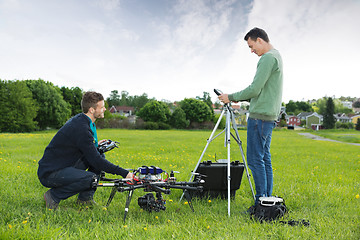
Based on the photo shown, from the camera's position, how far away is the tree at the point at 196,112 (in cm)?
5662

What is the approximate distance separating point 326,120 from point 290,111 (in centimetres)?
6399

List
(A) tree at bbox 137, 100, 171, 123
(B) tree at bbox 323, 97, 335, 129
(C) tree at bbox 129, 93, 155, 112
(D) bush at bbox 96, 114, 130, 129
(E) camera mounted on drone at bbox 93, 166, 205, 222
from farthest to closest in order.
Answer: (C) tree at bbox 129, 93, 155, 112, (B) tree at bbox 323, 97, 335, 129, (A) tree at bbox 137, 100, 171, 123, (D) bush at bbox 96, 114, 130, 129, (E) camera mounted on drone at bbox 93, 166, 205, 222

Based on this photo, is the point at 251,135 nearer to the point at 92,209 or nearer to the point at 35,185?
the point at 92,209

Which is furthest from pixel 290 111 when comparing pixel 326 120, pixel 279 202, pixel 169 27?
pixel 279 202

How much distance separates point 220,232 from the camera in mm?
3252

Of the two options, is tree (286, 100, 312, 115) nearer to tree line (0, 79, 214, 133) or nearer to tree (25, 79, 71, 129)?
tree line (0, 79, 214, 133)

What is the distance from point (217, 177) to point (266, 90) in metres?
1.72

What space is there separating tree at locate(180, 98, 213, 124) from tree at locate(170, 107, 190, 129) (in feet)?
6.70

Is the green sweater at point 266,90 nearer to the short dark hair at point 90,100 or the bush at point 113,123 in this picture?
the short dark hair at point 90,100

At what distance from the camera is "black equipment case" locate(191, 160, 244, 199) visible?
443 centimetres

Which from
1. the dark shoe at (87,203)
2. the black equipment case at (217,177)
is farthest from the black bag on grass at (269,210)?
the dark shoe at (87,203)

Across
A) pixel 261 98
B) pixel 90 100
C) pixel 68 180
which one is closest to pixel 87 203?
pixel 68 180

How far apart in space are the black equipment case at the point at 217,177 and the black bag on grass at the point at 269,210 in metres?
0.79

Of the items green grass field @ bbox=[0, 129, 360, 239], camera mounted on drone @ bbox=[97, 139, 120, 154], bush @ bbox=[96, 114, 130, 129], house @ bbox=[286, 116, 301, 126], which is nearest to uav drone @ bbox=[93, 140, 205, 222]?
green grass field @ bbox=[0, 129, 360, 239]
